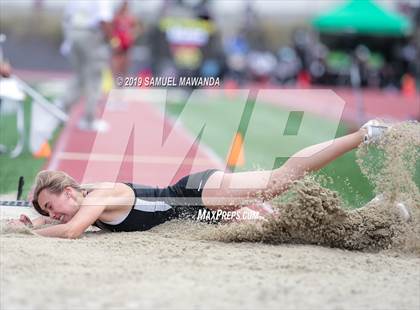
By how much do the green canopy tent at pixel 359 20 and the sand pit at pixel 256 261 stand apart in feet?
47.8

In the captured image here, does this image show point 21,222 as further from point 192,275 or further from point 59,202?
point 192,275

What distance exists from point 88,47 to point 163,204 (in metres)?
6.34

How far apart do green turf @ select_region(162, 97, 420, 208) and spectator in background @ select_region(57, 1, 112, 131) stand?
1.38m

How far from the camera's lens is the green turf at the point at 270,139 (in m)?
6.77

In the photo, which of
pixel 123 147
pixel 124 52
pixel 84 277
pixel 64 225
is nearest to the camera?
pixel 84 277

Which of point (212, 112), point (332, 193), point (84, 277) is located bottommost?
point (212, 112)

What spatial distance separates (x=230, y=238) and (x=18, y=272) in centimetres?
152

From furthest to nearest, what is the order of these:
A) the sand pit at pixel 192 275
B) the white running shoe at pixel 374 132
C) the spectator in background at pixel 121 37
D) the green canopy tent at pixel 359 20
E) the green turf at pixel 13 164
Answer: the green canopy tent at pixel 359 20 → the spectator in background at pixel 121 37 → the green turf at pixel 13 164 → the white running shoe at pixel 374 132 → the sand pit at pixel 192 275

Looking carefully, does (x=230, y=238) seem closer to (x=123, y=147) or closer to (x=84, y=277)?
(x=84, y=277)

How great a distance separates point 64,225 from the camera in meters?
5.19

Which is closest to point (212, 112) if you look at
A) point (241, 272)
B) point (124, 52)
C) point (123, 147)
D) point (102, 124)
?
point (124, 52)

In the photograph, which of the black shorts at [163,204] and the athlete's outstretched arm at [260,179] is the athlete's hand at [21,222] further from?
the athlete's outstretched arm at [260,179]

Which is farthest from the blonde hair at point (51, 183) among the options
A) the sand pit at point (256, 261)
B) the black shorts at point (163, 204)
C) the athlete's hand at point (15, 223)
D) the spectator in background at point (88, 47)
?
the spectator in background at point (88, 47)

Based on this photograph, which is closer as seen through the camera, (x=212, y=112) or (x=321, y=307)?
(x=321, y=307)
